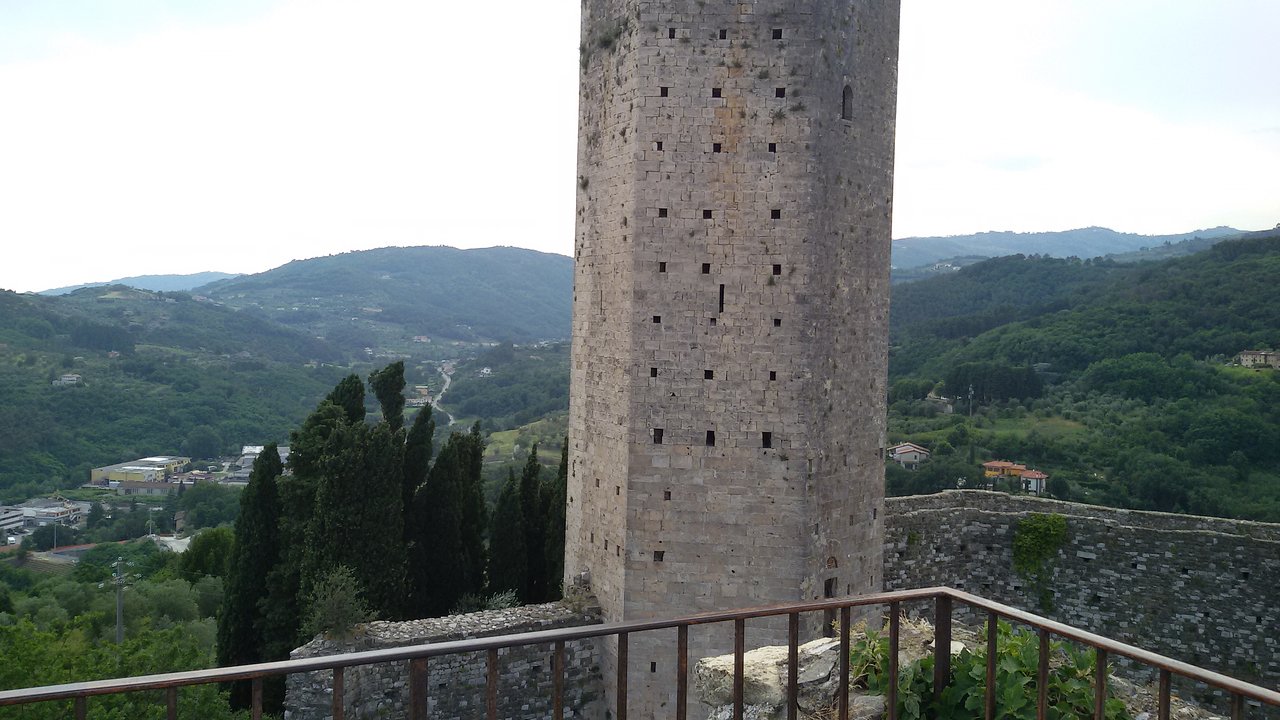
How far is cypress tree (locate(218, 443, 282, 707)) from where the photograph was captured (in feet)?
53.1

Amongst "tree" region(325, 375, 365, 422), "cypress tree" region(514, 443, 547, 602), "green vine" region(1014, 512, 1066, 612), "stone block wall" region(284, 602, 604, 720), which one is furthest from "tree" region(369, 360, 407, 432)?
"green vine" region(1014, 512, 1066, 612)

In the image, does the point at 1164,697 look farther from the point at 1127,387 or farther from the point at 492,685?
the point at 1127,387

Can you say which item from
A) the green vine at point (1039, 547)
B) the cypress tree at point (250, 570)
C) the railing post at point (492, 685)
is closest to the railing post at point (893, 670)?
the railing post at point (492, 685)

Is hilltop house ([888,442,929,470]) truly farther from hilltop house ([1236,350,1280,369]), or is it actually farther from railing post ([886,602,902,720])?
railing post ([886,602,902,720])

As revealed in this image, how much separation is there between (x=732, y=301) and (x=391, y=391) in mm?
9044

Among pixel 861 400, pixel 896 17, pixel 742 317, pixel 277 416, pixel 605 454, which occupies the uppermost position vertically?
pixel 896 17

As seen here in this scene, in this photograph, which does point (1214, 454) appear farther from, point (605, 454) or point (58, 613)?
point (58, 613)

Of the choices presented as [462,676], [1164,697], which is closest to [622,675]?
[1164,697]

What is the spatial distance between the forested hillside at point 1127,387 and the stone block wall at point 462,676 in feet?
68.6

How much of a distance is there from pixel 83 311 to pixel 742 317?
127667 mm

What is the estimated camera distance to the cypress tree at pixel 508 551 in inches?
714

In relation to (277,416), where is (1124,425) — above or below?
above

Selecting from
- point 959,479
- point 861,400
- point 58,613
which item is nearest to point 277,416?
point 58,613

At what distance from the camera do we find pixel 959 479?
1229 inches
